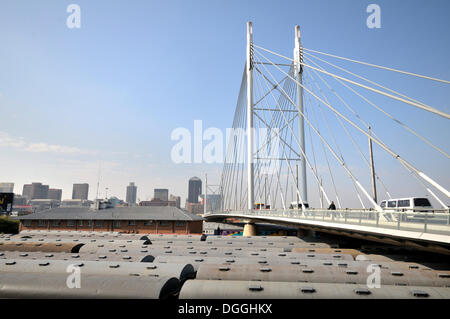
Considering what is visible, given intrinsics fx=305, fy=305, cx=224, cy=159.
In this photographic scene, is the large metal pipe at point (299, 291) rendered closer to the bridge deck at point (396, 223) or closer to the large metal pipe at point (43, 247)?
the bridge deck at point (396, 223)

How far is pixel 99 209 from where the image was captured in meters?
60.1

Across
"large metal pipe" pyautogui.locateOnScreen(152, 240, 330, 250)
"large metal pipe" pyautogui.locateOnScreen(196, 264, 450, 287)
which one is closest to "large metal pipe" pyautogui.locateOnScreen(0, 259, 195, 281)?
"large metal pipe" pyautogui.locateOnScreen(196, 264, 450, 287)

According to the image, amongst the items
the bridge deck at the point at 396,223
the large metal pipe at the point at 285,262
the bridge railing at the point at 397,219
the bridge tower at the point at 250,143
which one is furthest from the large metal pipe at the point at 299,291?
the bridge tower at the point at 250,143

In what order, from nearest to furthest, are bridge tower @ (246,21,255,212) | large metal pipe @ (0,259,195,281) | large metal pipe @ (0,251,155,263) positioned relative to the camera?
large metal pipe @ (0,259,195,281)
large metal pipe @ (0,251,155,263)
bridge tower @ (246,21,255,212)

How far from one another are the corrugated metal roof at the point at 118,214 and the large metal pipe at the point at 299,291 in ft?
132

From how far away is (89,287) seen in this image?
1098 centimetres

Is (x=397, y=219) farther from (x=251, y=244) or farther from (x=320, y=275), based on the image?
(x=251, y=244)

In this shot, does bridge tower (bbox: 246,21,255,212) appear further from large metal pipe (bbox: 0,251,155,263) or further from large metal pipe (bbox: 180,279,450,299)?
large metal pipe (bbox: 180,279,450,299)

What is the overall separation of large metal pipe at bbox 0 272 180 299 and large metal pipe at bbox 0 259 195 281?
1.32 meters

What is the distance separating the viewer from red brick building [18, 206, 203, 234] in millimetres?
51281

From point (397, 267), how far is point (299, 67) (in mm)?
23534
